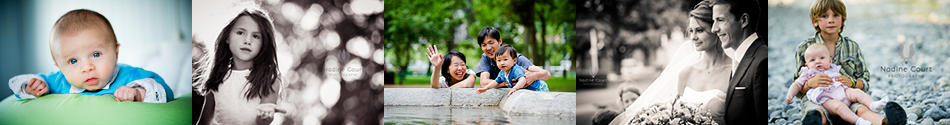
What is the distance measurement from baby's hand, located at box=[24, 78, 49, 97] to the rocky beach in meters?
5.36

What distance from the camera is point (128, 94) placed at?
13.2 ft

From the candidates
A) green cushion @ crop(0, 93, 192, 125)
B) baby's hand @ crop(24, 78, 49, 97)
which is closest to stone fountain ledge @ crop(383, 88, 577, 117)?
green cushion @ crop(0, 93, 192, 125)

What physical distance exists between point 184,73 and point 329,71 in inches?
47.7

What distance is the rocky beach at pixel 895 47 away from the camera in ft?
12.6

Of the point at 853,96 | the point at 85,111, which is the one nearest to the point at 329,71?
the point at 85,111

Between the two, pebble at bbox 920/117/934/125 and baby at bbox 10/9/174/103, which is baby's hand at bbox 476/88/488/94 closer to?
baby at bbox 10/9/174/103

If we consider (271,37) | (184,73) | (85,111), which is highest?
(271,37)

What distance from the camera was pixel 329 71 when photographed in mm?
4012

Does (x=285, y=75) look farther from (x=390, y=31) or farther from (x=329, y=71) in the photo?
(x=390, y=31)

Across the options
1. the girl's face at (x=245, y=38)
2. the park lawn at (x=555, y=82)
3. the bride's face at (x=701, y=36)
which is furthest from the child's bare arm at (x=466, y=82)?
the bride's face at (x=701, y=36)

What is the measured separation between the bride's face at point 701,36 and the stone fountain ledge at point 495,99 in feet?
6.08

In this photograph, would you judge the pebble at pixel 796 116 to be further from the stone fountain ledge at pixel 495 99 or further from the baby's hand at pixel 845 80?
the stone fountain ledge at pixel 495 99

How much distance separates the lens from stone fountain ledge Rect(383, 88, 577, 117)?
5.45m

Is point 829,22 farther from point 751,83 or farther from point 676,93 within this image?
point 676,93
